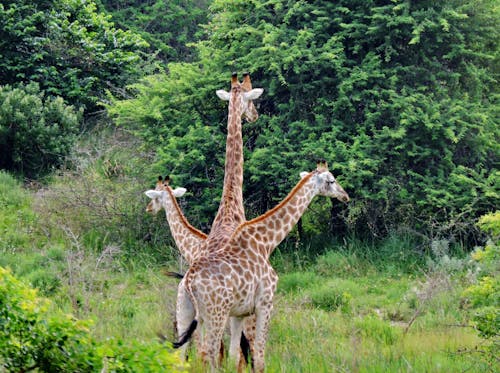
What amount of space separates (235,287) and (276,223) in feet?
3.95

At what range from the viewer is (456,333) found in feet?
29.3

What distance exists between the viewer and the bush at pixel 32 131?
14938mm

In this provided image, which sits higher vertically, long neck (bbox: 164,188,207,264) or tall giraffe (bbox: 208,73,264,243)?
tall giraffe (bbox: 208,73,264,243)

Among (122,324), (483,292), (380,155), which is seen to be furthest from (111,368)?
(380,155)

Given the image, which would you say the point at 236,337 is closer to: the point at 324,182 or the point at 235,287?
the point at 235,287

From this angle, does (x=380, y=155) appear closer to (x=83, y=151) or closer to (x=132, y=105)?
(x=132, y=105)

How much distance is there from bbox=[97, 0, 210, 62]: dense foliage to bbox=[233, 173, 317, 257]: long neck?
12.8 meters

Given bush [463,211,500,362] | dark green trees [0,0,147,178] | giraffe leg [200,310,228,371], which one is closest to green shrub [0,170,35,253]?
dark green trees [0,0,147,178]

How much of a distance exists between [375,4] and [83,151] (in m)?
5.46

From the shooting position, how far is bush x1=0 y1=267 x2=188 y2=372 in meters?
4.92

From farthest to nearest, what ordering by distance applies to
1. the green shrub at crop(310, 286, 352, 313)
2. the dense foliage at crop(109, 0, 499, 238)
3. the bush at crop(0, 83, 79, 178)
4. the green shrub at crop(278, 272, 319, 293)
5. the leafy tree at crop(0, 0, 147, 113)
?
the leafy tree at crop(0, 0, 147, 113) → the bush at crop(0, 83, 79, 178) → the dense foliage at crop(109, 0, 499, 238) → the green shrub at crop(278, 272, 319, 293) → the green shrub at crop(310, 286, 352, 313)

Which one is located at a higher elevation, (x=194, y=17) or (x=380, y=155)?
(x=194, y=17)

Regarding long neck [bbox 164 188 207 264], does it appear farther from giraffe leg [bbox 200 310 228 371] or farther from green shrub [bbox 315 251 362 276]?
green shrub [bbox 315 251 362 276]

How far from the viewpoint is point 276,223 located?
27.3ft
